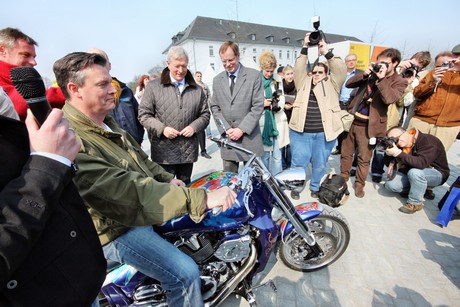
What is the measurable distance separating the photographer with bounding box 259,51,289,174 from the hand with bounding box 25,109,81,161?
132 inches

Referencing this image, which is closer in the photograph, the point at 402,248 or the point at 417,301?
the point at 417,301

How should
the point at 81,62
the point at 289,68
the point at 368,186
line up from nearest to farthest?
the point at 81,62
the point at 368,186
the point at 289,68

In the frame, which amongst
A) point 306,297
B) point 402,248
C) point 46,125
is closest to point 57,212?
point 46,125

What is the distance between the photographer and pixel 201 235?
64.0 inches

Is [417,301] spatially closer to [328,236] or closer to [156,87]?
[328,236]

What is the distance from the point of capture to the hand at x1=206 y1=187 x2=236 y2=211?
1.23m

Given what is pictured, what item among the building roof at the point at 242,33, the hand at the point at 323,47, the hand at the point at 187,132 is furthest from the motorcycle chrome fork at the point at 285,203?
the building roof at the point at 242,33

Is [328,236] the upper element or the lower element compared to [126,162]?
lower

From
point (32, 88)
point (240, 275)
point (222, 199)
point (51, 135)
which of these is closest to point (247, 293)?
point (240, 275)

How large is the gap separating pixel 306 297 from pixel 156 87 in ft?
8.58

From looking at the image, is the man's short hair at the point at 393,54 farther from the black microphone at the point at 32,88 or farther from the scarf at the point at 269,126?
the black microphone at the point at 32,88

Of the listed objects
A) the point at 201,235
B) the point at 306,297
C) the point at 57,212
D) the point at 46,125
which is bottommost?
the point at 306,297

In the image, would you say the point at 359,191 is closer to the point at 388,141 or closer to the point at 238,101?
the point at 388,141

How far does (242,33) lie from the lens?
130 ft
